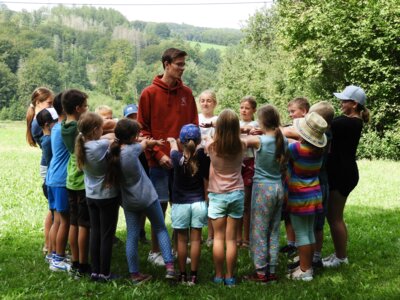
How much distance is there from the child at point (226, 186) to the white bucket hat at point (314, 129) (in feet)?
2.16

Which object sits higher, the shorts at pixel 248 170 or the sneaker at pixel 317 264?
the shorts at pixel 248 170

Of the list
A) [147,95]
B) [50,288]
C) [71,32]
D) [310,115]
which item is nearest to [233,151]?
[310,115]

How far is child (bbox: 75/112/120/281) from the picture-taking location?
4984 millimetres

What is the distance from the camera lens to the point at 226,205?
202 inches

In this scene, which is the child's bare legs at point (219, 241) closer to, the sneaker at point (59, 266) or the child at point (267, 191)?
the child at point (267, 191)

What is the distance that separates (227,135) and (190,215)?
1.00 meters

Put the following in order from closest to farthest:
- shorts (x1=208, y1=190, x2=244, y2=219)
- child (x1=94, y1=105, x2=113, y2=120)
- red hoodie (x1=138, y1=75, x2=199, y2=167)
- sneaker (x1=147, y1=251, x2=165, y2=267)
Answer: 1. shorts (x1=208, y1=190, x2=244, y2=219)
2. red hoodie (x1=138, y1=75, x2=199, y2=167)
3. sneaker (x1=147, y1=251, x2=165, y2=267)
4. child (x1=94, y1=105, x2=113, y2=120)

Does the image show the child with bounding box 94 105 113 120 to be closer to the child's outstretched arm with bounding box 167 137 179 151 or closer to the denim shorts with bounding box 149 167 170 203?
the denim shorts with bounding box 149 167 170 203

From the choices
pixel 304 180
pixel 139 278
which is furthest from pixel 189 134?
pixel 139 278

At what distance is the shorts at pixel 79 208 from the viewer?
5.45m

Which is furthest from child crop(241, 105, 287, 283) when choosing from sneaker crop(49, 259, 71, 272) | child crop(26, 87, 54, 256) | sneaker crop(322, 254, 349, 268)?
child crop(26, 87, 54, 256)

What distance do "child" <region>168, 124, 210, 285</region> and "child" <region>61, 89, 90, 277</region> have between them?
1.05 m

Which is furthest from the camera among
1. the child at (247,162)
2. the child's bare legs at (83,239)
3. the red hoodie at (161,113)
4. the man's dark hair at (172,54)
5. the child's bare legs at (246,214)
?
the child's bare legs at (246,214)

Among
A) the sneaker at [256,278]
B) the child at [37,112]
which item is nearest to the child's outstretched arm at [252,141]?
the sneaker at [256,278]
